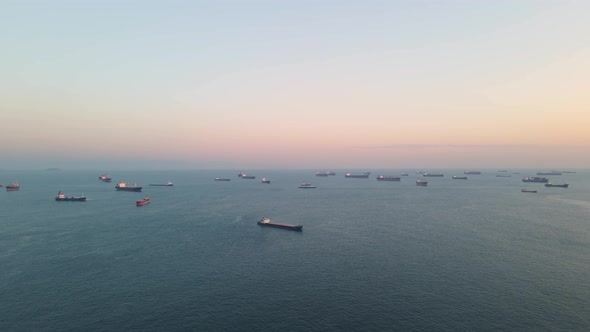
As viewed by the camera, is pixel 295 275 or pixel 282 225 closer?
pixel 295 275

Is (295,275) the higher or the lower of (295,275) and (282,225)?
the lower

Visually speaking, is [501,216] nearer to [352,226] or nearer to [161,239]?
[352,226]

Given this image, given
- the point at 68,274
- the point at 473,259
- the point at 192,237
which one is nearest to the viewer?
the point at 68,274

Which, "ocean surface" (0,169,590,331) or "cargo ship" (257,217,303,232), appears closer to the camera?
"ocean surface" (0,169,590,331)

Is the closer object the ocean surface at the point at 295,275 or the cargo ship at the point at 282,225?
the ocean surface at the point at 295,275

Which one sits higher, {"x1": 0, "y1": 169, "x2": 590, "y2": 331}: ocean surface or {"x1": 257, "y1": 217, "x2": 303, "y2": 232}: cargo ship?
{"x1": 257, "y1": 217, "x2": 303, "y2": 232}: cargo ship

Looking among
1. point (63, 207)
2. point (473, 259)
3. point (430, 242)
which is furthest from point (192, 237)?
point (63, 207)

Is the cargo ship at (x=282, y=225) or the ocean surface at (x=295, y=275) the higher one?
the cargo ship at (x=282, y=225)

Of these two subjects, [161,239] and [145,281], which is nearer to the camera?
[145,281]
